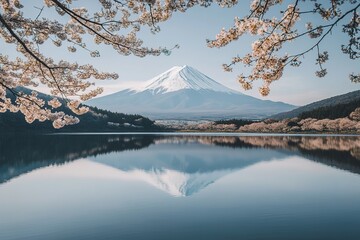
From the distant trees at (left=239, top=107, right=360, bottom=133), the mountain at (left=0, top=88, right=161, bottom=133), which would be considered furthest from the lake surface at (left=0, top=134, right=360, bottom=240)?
the mountain at (left=0, top=88, right=161, bottom=133)

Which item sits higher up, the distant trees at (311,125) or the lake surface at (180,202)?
the distant trees at (311,125)

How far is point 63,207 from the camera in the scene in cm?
1422

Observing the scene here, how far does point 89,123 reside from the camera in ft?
392

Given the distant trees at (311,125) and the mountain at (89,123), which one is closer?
the distant trees at (311,125)

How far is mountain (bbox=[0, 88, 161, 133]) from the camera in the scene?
93125mm

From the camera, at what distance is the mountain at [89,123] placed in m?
93.1

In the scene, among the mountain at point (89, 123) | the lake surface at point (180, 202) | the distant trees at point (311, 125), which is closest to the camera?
the lake surface at point (180, 202)

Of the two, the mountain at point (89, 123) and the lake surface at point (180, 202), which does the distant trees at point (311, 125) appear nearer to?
the mountain at point (89, 123)

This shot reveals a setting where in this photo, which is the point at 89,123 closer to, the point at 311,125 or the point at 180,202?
the point at 311,125

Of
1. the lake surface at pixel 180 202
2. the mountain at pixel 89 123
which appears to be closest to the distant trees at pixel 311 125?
the mountain at pixel 89 123

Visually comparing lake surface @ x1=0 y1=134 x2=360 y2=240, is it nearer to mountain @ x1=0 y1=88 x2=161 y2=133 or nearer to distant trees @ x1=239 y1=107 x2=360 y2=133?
distant trees @ x1=239 y1=107 x2=360 y2=133

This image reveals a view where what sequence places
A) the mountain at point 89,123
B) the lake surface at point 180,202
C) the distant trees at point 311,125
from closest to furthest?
the lake surface at point 180,202
the distant trees at point 311,125
the mountain at point 89,123

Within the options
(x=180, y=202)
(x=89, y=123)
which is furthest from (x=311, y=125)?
(x=180, y=202)

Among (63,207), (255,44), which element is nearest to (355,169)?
(63,207)
